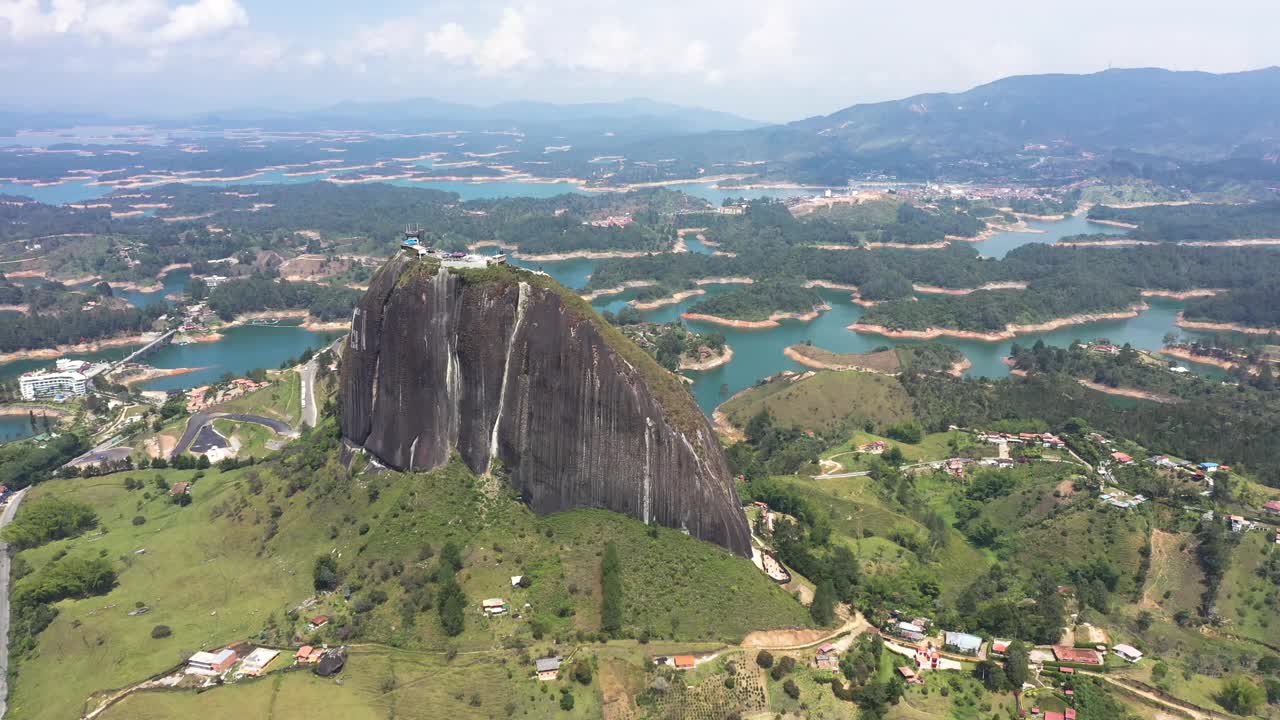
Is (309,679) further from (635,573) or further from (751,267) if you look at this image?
(751,267)

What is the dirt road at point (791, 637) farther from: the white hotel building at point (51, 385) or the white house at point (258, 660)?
the white hotel building at point (51, 385)

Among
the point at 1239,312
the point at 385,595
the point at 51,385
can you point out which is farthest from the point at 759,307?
the point at 385,595

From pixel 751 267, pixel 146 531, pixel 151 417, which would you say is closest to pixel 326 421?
pixel 146 531

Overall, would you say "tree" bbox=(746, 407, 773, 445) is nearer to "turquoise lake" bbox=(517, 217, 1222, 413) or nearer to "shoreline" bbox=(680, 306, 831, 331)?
"turquoise lake" bbox=(517, 217, 1222, 413)

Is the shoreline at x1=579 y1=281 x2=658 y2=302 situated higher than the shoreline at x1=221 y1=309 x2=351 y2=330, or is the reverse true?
the shoreline at x1=579 y1=281 x2=658 y2=302

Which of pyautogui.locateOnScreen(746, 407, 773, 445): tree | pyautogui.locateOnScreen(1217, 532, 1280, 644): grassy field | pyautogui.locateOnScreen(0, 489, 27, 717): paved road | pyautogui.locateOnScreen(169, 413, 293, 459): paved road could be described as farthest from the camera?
pyautogui.locateOnScreen(746, 407, 773, 445): tree

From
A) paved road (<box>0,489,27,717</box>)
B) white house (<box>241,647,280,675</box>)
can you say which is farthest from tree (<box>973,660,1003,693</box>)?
paved road (<box>0,489,27,717</box>)

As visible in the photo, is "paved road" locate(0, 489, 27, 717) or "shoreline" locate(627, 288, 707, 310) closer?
"paved road" locate(0, 489, 27, 717)

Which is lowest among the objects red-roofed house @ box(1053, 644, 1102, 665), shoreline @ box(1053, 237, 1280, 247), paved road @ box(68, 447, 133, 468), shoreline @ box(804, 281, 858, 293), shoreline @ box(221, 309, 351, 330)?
shoreline @ box(221, 309, 351, 330)
